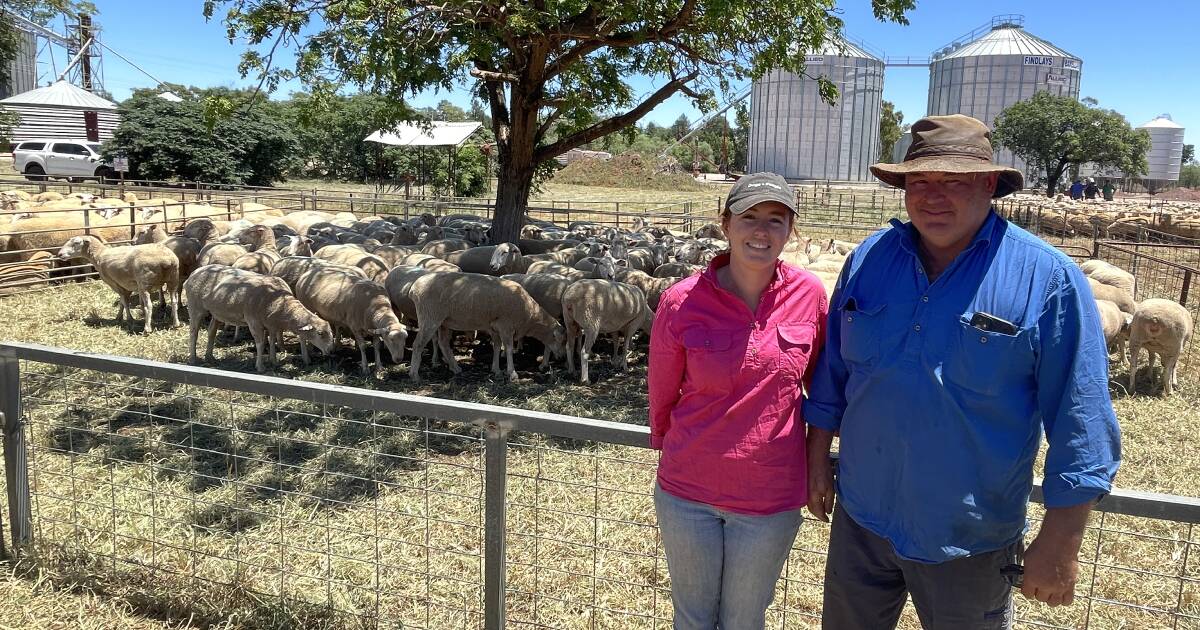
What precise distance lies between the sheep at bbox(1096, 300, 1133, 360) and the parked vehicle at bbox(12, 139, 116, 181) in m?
42.3

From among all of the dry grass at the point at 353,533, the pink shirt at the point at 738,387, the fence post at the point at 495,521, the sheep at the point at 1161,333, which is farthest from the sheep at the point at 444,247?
the pink shirt at the point at 738,387

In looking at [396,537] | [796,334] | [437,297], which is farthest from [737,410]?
[437,297]

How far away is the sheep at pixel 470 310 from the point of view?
9789 millimetres

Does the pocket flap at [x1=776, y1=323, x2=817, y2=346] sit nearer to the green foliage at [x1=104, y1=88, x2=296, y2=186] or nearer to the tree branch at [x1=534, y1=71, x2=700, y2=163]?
the tree branch at [x1=534, y1=71, x2=700, y2=163]

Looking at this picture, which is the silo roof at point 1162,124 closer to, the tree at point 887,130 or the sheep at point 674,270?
the tree at point 887,130

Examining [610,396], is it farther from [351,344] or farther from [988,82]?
[988,82]

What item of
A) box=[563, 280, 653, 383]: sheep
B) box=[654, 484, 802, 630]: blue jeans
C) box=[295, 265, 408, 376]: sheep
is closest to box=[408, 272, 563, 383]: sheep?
box=[295, 265, 408, 376]: sheep

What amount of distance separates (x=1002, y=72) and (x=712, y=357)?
Result: 7833cm

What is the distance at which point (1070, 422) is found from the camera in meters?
2.15

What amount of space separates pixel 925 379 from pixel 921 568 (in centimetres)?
59

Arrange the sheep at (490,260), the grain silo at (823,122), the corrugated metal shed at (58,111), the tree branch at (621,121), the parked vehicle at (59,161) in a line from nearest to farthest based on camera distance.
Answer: the sheep at (490,260) → the tree branch at (621,121) → the parked vehicle at (59,161) → the corrugated metal shed at (58,111) → the grain silo at (823,122)

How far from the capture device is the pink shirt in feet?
8.52

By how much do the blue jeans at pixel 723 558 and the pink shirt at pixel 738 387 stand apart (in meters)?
0.06

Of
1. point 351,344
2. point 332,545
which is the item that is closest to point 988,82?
point 351,344
